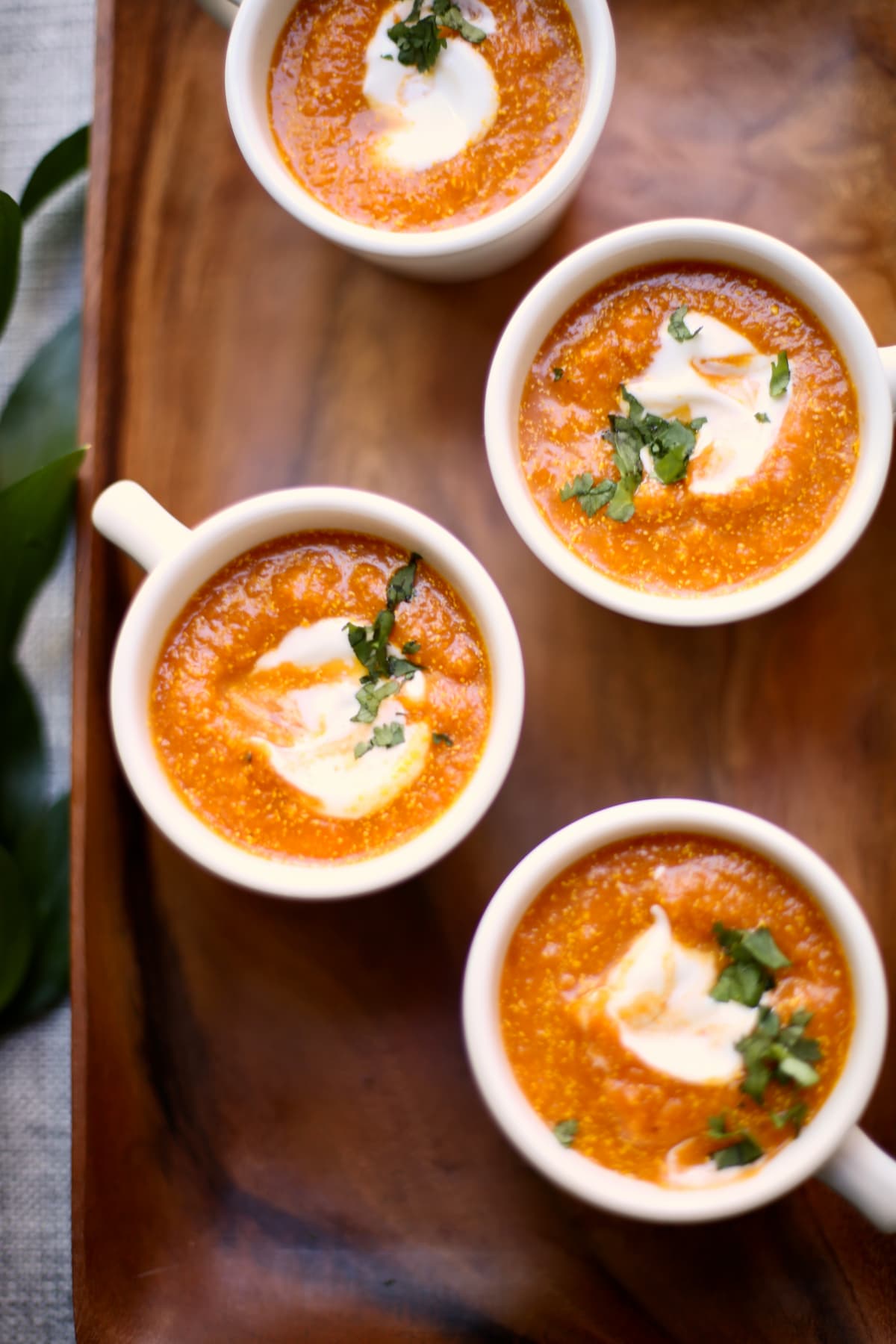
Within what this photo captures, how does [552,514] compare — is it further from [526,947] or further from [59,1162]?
[59,1162]

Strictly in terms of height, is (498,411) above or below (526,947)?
above

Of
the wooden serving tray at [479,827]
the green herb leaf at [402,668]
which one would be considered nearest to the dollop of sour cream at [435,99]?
the wooden serving tray at [479,827]

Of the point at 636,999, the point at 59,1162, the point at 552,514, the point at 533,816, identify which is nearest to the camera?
the point at 636,999

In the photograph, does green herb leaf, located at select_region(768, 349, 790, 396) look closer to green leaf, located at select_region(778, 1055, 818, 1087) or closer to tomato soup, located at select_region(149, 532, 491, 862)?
tomato soup, located at select_region(149, 532, 491, 862)

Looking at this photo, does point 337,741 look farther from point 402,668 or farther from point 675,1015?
point 675,1015

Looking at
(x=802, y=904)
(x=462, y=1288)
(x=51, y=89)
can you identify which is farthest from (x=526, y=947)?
(x=51, y=89)

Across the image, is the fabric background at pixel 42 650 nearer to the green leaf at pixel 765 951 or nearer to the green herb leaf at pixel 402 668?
the green herb leaf at pixel 402 668

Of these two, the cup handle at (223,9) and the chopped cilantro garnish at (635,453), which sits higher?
the cup handle at (223,9)
